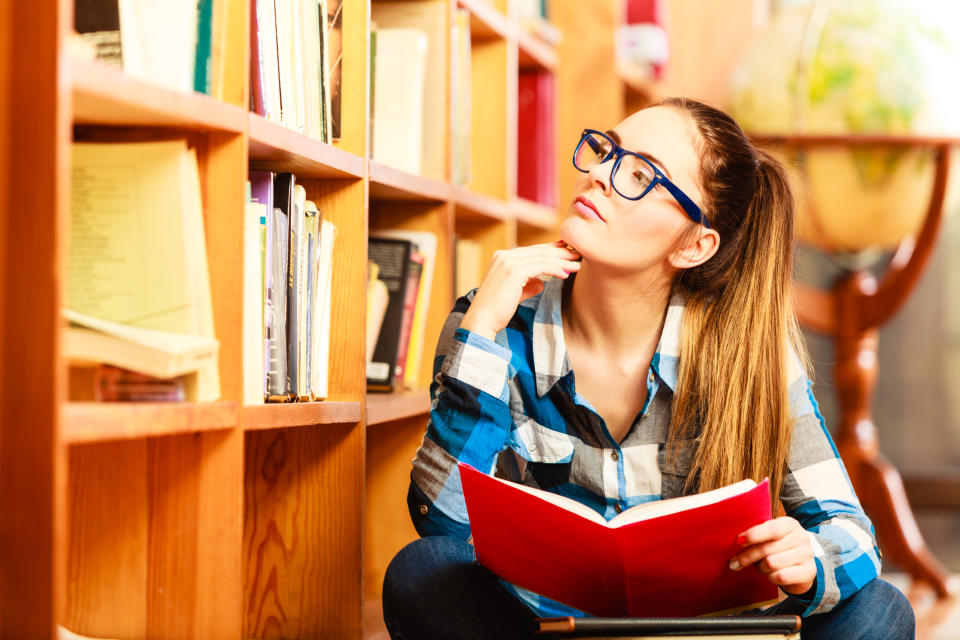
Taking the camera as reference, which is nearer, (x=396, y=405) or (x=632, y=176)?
(x=632, y=176)

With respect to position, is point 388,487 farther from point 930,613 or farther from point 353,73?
point 930,613

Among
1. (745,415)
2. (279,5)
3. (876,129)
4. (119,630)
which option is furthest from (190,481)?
(876,129)

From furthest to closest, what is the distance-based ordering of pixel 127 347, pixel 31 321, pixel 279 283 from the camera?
pixel 279 283
pixel 127 347
pixel 31 321

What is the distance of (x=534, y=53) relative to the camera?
2420mm

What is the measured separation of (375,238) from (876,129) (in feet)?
4.44

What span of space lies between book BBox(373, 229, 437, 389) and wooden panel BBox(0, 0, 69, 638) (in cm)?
97

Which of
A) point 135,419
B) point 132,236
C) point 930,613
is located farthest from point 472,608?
point 930,613

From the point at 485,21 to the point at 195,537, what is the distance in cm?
135

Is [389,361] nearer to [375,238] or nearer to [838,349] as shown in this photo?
[375,238]

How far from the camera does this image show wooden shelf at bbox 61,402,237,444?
854mm

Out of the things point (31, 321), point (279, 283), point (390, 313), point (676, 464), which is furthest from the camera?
point (390, 313)

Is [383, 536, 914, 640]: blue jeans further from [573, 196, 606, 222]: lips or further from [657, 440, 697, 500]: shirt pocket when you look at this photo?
[573, 196, 606, 222]: lips

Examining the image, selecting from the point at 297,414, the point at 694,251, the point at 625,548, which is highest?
the point at 694,251

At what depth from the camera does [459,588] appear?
119cm
